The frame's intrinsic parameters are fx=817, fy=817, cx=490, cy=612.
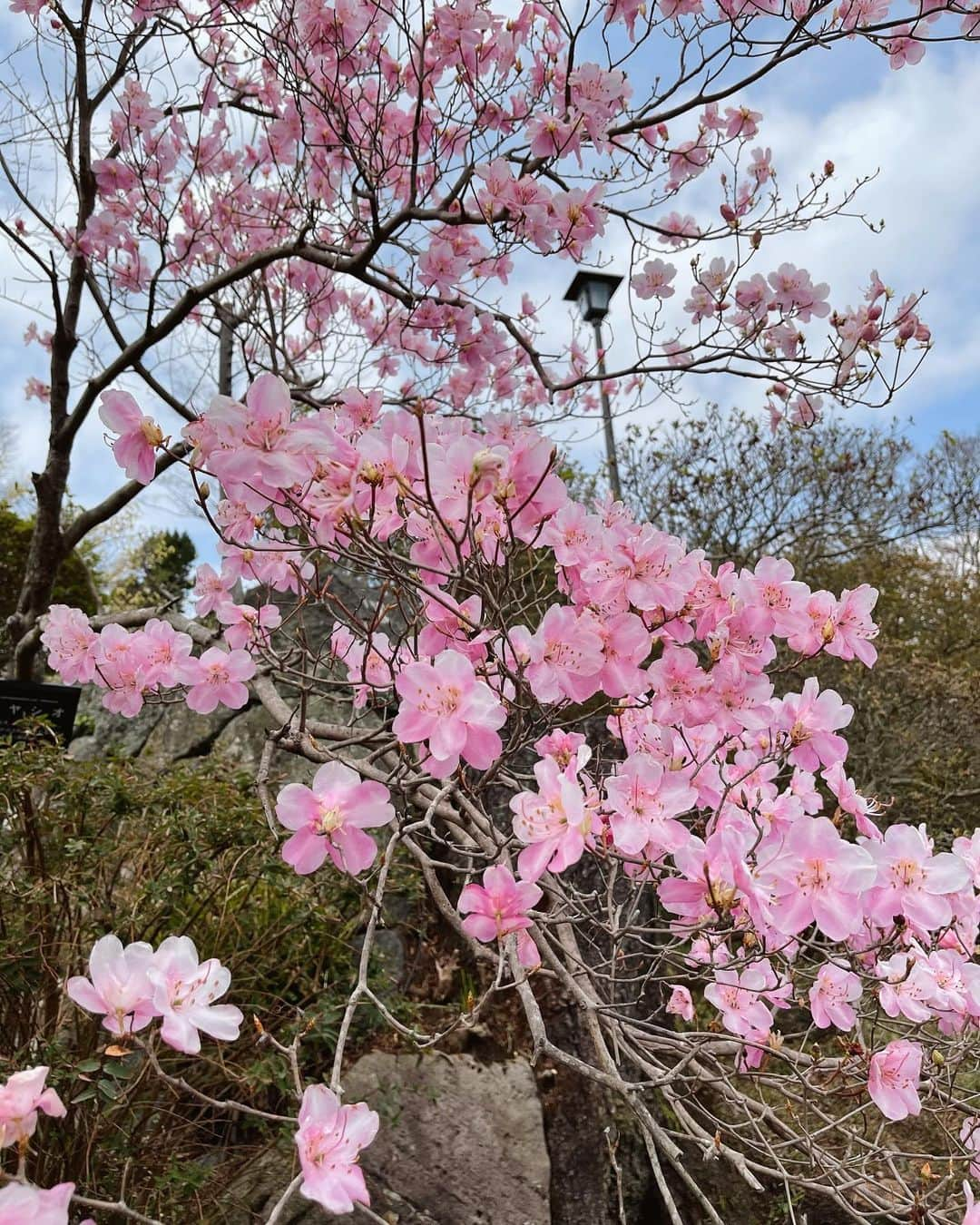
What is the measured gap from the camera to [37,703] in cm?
264

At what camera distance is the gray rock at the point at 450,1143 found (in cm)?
212

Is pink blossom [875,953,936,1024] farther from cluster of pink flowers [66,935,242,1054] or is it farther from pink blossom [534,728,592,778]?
cluster of pink flowers [66,935,242,1054]

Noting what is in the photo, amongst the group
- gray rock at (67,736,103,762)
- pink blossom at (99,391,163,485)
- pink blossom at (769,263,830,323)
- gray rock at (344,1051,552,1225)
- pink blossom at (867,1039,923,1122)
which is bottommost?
gray rock at (344,1051,552,1225)

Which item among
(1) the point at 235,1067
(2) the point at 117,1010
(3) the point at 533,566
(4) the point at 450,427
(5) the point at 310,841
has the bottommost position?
(1) the point at 235,1067

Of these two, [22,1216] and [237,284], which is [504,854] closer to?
[22,1216]

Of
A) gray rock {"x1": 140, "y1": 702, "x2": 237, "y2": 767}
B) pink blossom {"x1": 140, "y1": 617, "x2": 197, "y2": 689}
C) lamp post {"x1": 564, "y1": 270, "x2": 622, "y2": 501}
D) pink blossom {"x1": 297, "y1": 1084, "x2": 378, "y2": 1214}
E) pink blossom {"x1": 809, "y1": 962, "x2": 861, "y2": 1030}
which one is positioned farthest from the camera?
lamp post {"x1": 564, "y1": 270, "x2": 622, "y2": 501}

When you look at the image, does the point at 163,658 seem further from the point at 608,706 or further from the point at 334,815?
the point at 608,706

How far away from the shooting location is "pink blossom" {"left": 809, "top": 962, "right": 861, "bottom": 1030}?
143cm

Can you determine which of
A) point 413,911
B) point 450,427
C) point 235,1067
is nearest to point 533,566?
point 450,427

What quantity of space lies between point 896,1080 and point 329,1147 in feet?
3.25

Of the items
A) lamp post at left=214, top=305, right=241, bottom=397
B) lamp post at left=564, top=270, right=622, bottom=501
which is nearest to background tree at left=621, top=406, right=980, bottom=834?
lamp post at left=564, top=270, right=622, bottom=501

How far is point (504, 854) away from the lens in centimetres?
148

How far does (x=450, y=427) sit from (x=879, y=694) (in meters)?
4.30

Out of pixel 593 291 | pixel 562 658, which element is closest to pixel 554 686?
pixel 562 658
